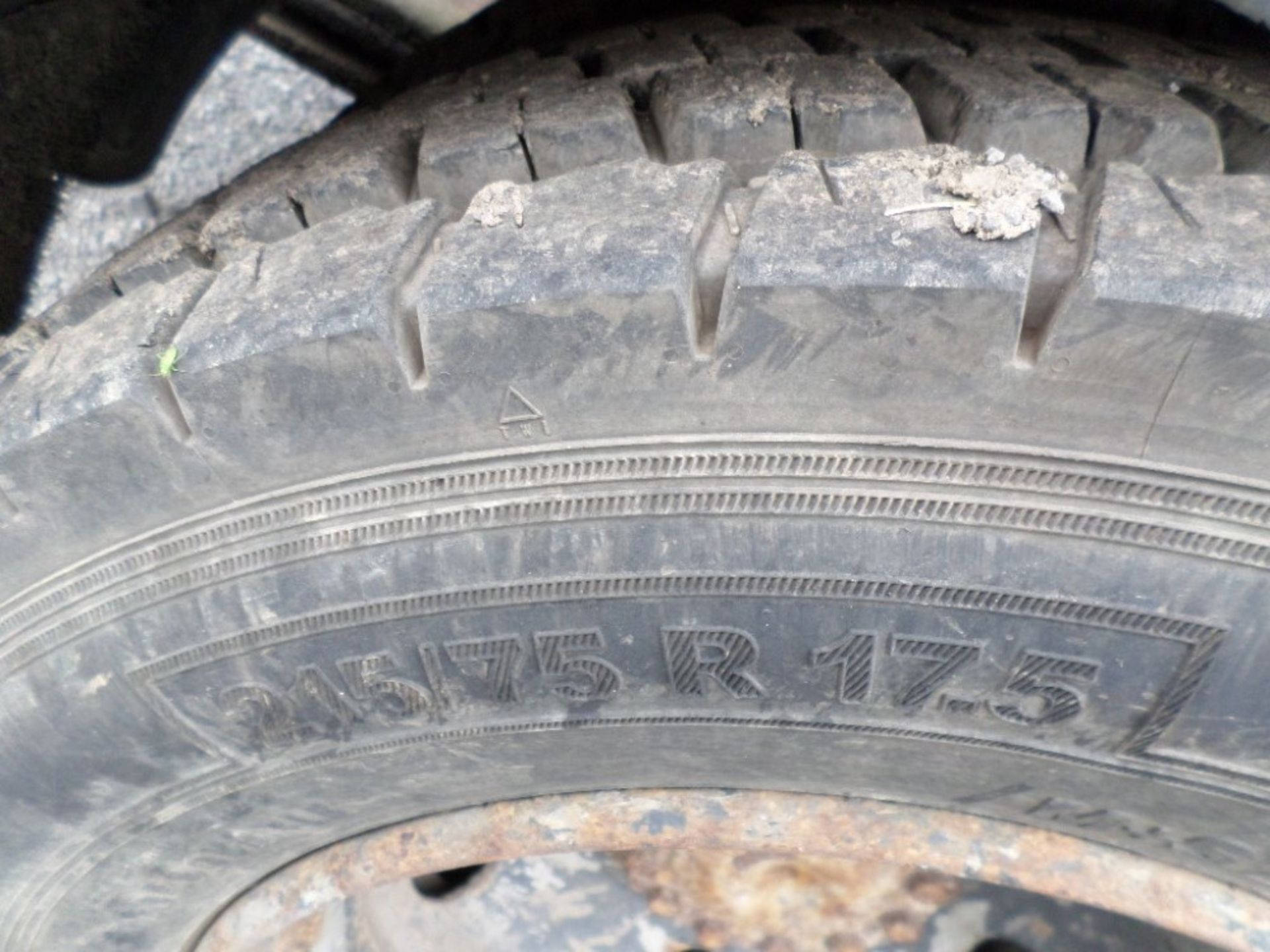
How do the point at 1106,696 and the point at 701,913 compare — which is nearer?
the point at 1106,696

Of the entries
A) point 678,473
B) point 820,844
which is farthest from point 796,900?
point 678,473

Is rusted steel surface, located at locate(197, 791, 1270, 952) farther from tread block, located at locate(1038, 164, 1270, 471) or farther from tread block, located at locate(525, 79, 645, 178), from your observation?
tread block, located at locate(525, 79, 645, 178)

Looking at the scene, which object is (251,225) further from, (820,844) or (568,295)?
(820,844)

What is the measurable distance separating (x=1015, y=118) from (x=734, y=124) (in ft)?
0.73

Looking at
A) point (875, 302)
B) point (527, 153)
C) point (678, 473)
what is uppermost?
point (527, 153)

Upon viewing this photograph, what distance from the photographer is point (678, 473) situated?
31.4 inches

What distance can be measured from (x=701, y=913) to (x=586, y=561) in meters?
0.55

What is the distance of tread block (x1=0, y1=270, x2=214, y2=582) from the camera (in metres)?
0.83

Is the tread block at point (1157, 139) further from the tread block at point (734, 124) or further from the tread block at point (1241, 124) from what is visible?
the tread block at point (734, 124)

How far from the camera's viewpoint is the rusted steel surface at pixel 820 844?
0.93 metres

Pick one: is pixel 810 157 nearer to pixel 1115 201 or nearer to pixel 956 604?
pixel 1115 201

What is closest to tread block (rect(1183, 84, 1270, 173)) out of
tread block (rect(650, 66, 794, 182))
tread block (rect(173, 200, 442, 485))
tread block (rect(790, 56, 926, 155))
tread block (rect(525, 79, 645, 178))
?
tread block (rect(790, 56, 926, 155))

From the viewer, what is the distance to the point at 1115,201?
744 millimetres

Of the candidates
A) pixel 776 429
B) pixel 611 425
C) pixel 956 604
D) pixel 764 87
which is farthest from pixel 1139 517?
pixel 764 87
